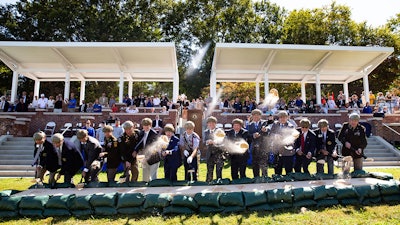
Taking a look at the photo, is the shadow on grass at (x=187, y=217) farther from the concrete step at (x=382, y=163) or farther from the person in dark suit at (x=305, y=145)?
the concrete step at (x=382, y=163)

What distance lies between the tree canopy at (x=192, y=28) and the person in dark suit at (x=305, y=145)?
2277cm

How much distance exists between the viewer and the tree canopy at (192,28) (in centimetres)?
2691

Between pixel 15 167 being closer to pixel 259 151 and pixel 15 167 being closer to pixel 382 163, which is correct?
pixel 259 151

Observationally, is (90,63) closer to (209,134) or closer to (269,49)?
(269,49)

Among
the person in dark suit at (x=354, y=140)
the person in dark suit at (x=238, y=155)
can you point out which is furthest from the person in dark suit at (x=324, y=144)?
the person in dark suit at (x=238, y=155)

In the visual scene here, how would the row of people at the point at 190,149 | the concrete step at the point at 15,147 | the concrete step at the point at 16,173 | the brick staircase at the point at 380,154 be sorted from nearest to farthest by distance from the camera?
1. the row of people at the point at 190,149
2. the concrete step at the point at 16,173
3. the brick staircase at the point at 380,154
4. the concrete step at the point at 15,147

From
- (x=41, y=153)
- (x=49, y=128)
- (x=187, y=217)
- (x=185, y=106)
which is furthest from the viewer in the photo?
(x=185, y=106)

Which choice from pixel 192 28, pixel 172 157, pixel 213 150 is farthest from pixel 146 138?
pixel 192 28

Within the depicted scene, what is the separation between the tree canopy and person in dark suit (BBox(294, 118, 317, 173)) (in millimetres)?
22770

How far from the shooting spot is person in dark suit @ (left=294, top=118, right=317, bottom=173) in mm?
6766

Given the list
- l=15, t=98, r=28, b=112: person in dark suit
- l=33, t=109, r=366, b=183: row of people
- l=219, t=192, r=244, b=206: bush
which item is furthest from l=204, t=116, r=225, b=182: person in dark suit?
l=15, t=98, r=28, b=112: person in dark suit

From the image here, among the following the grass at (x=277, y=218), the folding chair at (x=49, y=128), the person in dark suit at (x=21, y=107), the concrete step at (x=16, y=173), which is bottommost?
the concrete step at (x=16, y=173)

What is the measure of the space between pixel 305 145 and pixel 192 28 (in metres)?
29.8

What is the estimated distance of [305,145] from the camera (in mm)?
6812
